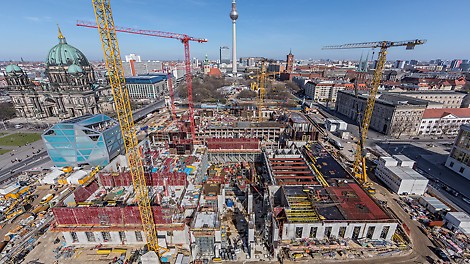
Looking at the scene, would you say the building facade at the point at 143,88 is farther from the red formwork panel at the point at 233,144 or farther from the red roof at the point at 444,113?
the red roof at the point at 444,113

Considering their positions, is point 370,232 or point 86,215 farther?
Result: point 370,232

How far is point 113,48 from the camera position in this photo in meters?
25.8

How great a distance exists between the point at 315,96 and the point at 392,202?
342ft

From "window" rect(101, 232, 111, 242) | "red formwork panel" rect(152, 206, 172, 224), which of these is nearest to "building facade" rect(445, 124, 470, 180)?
"red formwork panel" rect(152, 206, 172, 224)

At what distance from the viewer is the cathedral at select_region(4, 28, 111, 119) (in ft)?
313

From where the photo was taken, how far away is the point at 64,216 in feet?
108

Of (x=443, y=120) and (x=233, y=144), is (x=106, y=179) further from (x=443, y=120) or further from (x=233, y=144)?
(x=443, y=120)

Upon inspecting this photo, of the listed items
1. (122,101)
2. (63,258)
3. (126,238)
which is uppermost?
(122,101)

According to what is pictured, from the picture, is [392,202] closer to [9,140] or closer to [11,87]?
[9,140]

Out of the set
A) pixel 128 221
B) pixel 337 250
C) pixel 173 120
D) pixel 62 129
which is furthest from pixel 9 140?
pixel 337 250

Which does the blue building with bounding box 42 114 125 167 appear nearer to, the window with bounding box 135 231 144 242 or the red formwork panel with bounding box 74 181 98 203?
the red formwork panel with bounding box 74 181 98 203

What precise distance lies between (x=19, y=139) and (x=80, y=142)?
45413 mm

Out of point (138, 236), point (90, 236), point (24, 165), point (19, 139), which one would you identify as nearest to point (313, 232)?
point (138, 236)

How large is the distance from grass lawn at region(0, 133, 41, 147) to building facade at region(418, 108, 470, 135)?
146991 millimetres
